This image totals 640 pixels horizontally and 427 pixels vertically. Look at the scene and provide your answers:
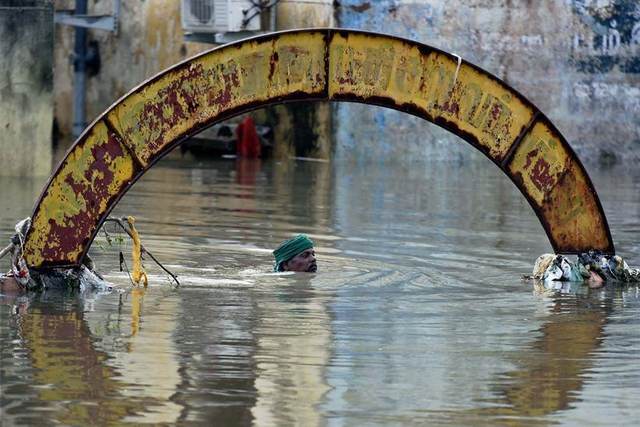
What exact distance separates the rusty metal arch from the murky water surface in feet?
1.79

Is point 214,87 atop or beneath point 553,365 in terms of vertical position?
atop

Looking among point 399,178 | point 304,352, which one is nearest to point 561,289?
point 304,352

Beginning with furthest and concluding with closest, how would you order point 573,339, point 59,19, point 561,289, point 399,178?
point 59,19
point 399,178
point 561,289
point 573,339

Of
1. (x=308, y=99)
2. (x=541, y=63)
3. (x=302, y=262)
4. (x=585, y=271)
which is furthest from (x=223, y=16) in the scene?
(x=308, y=99)

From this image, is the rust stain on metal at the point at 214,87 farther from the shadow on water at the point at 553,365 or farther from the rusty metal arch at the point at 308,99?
the shadow on water at the point at 553,365

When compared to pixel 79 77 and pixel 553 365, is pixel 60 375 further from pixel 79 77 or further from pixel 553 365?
pixel 79 77

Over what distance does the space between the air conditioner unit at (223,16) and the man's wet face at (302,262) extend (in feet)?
53.4

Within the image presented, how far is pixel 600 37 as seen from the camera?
30047 mm

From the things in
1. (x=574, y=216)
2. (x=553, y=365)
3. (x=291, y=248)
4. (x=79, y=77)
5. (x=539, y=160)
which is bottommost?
(x=553, y=365)

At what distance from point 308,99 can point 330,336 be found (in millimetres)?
2646

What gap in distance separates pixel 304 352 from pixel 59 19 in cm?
2403

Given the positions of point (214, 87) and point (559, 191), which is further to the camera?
point (559, 191)

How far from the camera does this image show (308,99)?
496 inches

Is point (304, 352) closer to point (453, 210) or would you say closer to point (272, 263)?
point (272, 263)
